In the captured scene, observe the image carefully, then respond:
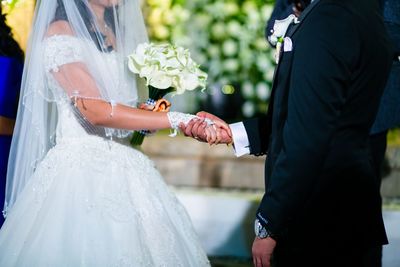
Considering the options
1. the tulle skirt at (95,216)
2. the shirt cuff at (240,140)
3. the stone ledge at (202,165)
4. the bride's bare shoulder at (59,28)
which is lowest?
the stone ledge at (202,165)

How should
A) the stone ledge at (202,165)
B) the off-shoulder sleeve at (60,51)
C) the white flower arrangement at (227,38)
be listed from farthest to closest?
the white flower arrangement at (227,38) → the stone ledge at (202,165) → the off-shoulder sleeve at (60,51)

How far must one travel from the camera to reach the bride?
2414mm

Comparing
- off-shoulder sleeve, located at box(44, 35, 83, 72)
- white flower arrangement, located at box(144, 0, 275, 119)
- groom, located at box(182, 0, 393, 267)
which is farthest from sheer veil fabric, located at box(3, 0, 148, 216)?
white flower arrangement, located at box(144, 0, 275, 119)

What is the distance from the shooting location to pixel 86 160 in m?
2.60

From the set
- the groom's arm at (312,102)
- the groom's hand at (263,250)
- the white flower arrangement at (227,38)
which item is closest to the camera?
the groom's arm at (312,102)

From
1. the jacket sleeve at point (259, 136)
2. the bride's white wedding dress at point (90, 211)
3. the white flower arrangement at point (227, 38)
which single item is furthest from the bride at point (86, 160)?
the white flower arrangement at point (227, 38)

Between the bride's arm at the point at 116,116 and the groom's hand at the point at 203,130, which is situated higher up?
the bride's arm at the point at 116,116

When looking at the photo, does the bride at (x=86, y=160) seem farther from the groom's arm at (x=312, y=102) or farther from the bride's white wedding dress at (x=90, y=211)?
the groom's arm at (x=312, y=102)

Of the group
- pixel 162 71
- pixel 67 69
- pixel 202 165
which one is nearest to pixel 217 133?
pixel 162 71

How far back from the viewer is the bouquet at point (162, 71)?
2713 millimetres

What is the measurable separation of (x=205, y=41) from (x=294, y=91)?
15.2ft

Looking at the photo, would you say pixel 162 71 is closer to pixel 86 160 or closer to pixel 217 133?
pixel 217 133

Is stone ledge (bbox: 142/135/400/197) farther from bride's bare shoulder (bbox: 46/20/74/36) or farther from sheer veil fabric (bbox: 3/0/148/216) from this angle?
bride's bare shoulder (bbox: 46/20/74/36)

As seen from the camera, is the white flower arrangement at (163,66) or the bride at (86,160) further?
the white flower arrangement at (163,66)
